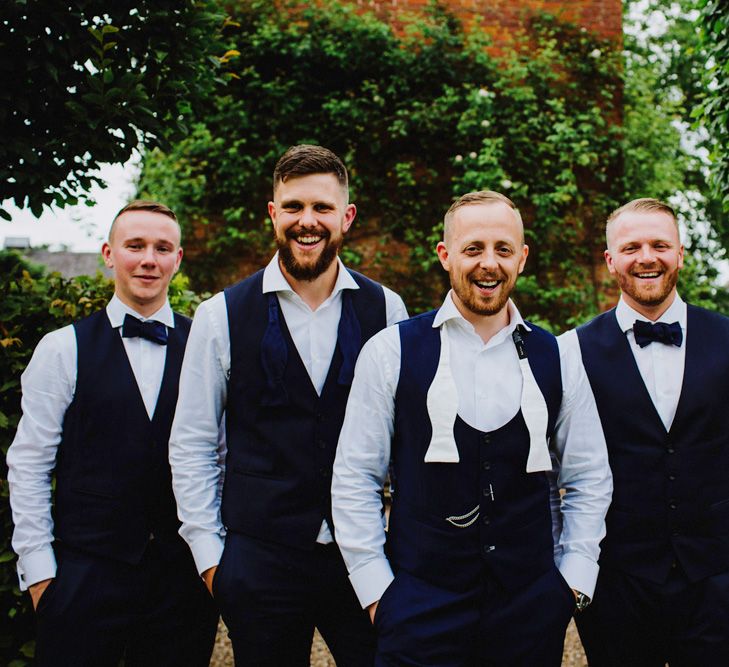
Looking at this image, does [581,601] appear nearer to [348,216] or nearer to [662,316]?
[662,316]

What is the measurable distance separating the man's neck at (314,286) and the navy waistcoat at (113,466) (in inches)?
24.1

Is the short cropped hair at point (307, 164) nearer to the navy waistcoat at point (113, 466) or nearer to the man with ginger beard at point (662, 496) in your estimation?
the navy waistcoat at point (113, 466)

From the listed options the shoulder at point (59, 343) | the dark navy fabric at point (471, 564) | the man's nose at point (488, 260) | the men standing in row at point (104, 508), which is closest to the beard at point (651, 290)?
the man's nose at point (488, 260)

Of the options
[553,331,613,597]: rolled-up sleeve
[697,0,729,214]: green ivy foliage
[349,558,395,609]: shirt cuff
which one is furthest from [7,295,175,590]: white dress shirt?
[697,0,729,214]: green ivy foliage

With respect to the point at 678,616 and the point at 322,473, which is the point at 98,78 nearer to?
the point at 322,473

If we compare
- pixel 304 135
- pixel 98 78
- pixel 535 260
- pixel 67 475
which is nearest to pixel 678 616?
pixel 67 475

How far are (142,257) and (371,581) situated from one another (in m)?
1.51

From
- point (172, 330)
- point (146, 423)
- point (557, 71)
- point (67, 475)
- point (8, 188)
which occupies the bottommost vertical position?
point (67, 475)

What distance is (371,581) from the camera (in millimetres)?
2150

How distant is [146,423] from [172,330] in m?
0.42

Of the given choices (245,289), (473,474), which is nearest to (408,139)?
(245,289)

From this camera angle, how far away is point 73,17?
10.3 feet

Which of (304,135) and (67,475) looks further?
(304,135)

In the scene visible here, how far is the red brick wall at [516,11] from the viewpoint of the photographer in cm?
750
